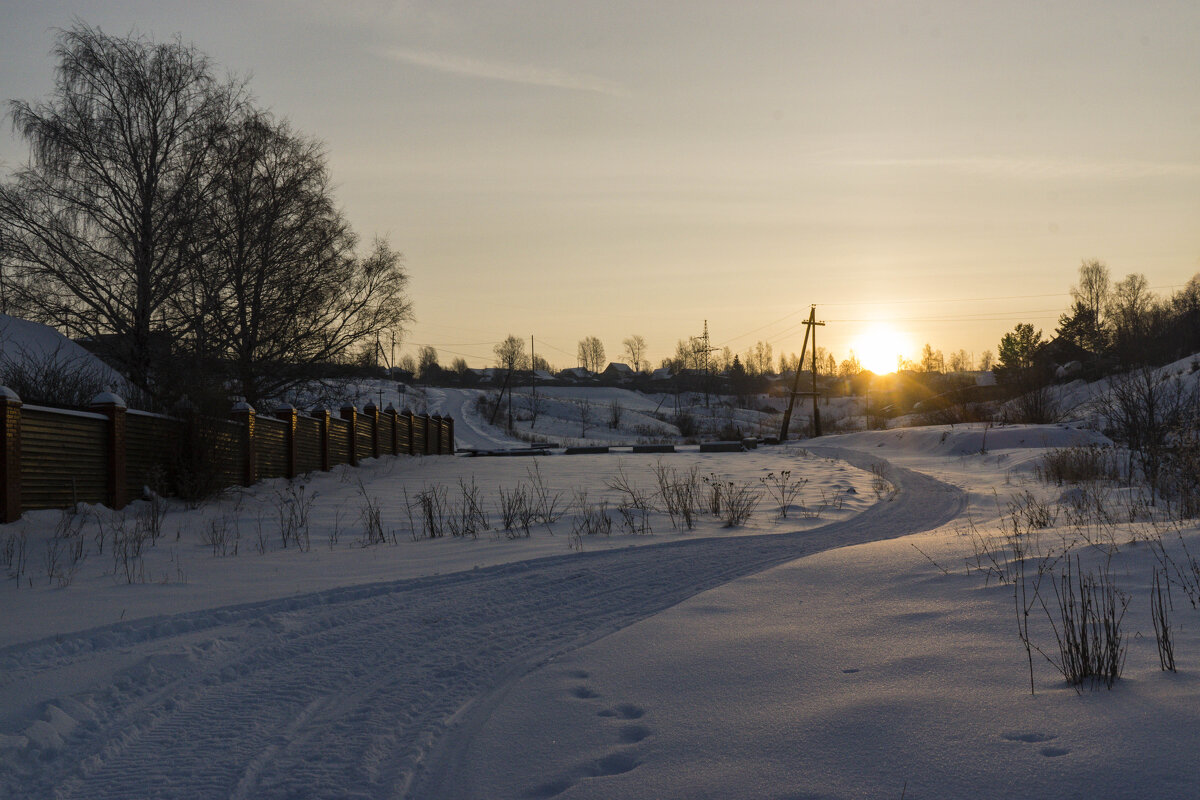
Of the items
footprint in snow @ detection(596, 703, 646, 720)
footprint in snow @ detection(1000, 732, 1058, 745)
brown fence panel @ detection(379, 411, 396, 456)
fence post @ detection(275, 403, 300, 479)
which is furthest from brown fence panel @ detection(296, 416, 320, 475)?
footprint in snow @ detection(1000, 732, 1058, 745)

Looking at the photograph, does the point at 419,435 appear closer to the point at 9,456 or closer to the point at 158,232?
the point at 158,232

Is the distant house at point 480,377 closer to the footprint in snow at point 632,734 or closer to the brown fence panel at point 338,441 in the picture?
the brown fence panel at point 338,441

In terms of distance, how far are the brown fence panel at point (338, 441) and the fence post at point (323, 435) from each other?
0.44m

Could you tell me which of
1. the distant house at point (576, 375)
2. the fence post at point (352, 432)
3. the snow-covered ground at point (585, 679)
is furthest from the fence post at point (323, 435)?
the distant house at point (576, 375)

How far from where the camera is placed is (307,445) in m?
20.3

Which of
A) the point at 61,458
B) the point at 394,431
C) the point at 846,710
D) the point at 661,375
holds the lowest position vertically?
the point at 846,710

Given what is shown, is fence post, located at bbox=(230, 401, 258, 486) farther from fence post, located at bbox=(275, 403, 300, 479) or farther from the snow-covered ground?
the snow-covered ground

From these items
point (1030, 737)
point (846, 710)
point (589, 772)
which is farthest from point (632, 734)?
point (1030, 737)

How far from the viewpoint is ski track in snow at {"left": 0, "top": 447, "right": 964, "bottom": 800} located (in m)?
3.29

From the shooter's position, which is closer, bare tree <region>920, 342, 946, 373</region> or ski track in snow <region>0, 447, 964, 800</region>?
ski track in snow <region>0, 447, 964, 800</region>

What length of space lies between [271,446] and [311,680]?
1480 cm

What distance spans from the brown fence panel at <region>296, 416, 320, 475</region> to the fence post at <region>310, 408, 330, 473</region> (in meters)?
0.13

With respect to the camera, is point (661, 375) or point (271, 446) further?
point (661, 375)

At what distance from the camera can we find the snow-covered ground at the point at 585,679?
3.10m
